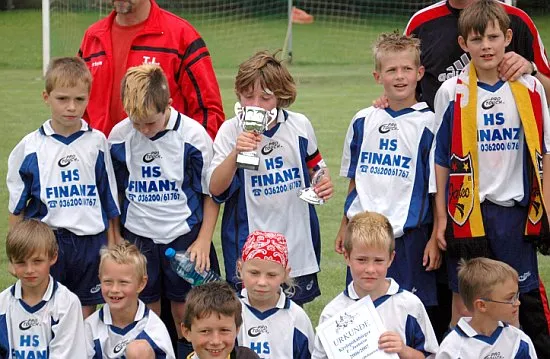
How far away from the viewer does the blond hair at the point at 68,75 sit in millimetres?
5281

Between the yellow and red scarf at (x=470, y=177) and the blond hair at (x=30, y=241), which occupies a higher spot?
the yellow and red scarf at (x=470, y=177)

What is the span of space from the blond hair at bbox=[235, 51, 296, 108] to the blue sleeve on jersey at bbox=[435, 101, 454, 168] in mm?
774

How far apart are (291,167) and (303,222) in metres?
0.29

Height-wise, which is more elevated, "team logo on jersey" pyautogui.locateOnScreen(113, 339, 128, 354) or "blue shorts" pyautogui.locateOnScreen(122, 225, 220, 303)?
"blue shorts" pyautogui.locateOnScreen(122, 225, 220, 303)

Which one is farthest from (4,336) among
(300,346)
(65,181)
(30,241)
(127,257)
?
(300,346)

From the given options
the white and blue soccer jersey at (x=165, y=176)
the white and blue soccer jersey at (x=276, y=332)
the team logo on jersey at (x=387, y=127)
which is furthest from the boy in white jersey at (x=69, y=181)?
the team logo on jersey at (x=387, y=127)

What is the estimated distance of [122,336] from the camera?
16.8 feet

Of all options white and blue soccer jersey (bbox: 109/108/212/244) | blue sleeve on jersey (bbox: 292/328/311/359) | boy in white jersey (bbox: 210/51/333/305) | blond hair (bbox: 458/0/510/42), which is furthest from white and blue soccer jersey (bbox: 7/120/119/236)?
blond hair (bbox: 458/0/510/42)

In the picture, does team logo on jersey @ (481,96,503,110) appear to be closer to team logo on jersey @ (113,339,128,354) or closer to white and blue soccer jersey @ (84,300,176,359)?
white and blue soccer jersey @ (84,300,176,359)

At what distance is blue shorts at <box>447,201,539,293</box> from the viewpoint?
5.16 metres

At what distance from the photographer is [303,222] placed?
5.41 metres

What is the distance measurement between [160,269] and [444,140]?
1.61 m

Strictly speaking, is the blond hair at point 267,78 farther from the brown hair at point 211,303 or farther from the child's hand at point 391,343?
the child's hand at point 391,343

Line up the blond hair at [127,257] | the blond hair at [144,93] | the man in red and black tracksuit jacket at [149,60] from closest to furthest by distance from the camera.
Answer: the blond hair at [127,257]
the blond hair at [144,93]
the man in red and black tracksuit jacket at [149,60]
